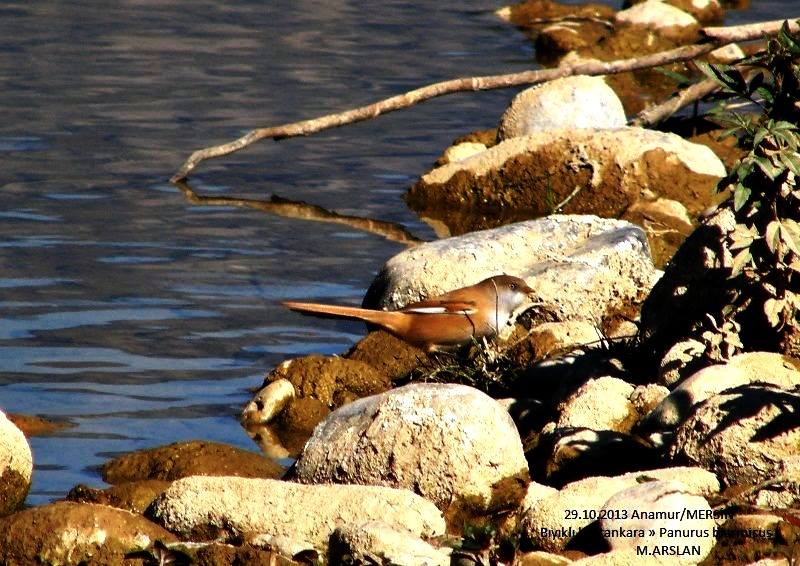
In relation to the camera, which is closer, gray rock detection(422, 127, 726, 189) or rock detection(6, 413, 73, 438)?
rock detection(6, 413, 73, 438)

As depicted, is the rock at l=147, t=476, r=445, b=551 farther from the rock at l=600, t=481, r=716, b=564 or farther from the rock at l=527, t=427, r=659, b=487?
the rock at l=527, t=427, r=659, b=487

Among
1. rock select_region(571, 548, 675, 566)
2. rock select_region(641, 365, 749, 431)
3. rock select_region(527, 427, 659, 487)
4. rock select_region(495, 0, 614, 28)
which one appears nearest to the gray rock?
rock select_region(641, 365, 749, 431)

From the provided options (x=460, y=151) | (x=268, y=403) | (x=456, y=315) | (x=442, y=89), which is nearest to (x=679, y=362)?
(x=456, y=315)

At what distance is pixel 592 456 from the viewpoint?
6.09 metres

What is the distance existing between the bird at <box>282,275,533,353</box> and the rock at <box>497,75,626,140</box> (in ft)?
18.5

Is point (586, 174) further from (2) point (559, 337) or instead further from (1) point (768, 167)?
(1) point (768, 167)

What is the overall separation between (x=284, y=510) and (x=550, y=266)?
3.71m

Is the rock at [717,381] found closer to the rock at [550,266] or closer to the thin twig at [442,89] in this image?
the rock at [550,266]

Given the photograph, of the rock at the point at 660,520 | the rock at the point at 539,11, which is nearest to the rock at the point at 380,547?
the rock at the point at 660,520

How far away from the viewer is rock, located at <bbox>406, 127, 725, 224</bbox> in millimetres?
11945

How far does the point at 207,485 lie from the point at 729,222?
303 centimetres

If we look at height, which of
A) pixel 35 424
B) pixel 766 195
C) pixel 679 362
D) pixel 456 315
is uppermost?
pixel 766 195

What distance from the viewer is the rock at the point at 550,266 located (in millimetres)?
8594

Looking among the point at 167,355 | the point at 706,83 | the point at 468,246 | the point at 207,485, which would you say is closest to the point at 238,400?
the point at 167,355
